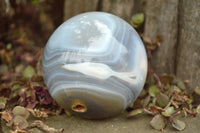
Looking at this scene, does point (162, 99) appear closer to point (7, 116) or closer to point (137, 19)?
point (137, 19)

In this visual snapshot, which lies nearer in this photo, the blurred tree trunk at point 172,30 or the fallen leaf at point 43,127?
the fallen leaf at point 43,127

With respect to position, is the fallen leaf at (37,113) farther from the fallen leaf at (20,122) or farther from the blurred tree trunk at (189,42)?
the blurred tree trunk at (189,42)

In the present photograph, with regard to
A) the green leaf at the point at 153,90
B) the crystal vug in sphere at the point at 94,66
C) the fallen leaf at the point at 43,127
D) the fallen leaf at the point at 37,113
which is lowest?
the fallen leaf at the point at 43,127

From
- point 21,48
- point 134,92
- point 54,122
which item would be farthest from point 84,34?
point 21,48

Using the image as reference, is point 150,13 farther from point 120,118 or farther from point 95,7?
point 120,118

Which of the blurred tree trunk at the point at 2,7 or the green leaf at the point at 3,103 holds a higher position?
the blurred tree trunk at the point at 2,7

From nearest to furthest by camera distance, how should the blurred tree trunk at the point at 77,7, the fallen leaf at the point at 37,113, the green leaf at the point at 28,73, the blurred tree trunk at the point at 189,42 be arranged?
1. the fallen leaf at the point at 37,113
2. the blurred tree trunk at the point at 189,42
3. the green leaf at the point at 28,73
4. the blurred tree trunk at the point at 77,7

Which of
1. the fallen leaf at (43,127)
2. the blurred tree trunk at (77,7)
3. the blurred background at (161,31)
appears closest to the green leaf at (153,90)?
the blurred background at (161,31)
